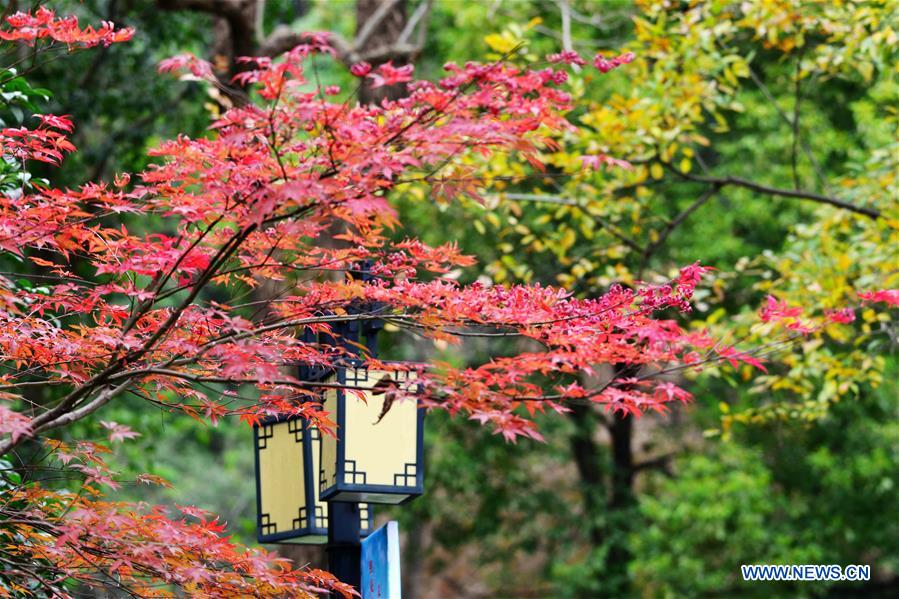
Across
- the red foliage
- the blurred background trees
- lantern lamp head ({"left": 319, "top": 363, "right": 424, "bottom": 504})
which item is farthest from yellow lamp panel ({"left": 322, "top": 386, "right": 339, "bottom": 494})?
the blurred background trees

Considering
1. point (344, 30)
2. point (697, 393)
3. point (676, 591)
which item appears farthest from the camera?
point (344, 30)

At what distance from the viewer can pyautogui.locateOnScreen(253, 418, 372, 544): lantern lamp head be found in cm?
389

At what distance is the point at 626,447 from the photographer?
39.5ft

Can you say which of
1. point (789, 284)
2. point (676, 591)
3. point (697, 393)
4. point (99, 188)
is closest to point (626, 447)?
point (697, 393)

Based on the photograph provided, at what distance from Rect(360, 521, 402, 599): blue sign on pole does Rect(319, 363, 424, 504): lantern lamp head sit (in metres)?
0.17

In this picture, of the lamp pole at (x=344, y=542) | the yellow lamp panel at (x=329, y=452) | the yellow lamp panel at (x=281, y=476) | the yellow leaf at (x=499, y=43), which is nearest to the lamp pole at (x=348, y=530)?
the lamp pole at (x=344, y=542)

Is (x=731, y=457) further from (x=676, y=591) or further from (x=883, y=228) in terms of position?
(x=883, y=228)

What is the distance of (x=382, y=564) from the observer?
3.37 meters

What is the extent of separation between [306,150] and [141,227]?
1046 cm

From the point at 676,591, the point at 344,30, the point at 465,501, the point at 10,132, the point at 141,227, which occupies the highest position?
the point at 344,30

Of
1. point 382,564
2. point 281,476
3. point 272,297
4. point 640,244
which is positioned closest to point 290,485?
point 281,476

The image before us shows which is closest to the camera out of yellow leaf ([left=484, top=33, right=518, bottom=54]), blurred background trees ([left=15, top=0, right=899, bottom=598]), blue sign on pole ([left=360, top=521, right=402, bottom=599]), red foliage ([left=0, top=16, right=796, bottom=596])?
red foliage ([left=0, top=16, right=796, bottom=596])

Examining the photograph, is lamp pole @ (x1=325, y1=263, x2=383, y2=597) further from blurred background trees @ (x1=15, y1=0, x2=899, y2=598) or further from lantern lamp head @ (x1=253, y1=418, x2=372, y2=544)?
blurred background trees @ (x1=15, y1=0, x2=899, y2=598)

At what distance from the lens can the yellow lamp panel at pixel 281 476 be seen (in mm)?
3947
